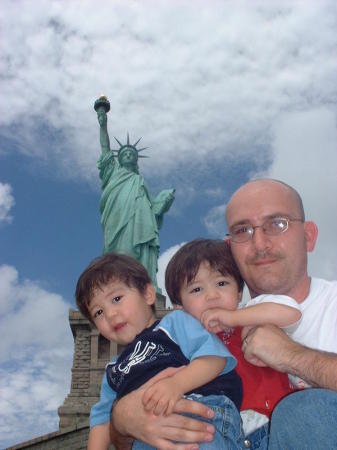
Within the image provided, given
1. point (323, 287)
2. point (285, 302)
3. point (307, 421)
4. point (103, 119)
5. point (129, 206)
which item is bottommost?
point (307, 421)

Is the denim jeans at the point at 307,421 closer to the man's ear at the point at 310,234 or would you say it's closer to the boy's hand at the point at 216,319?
the boy's hand at the point at 216,319

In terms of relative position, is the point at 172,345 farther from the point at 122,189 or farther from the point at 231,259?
the point at 122,189

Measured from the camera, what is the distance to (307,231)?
328 centimetres

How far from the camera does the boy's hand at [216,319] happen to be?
99.5 inches

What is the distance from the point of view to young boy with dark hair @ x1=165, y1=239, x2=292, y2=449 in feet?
8.00

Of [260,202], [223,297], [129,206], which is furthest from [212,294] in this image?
[129,206]

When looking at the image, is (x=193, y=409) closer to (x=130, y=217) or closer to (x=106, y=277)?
(x=106, y=277)

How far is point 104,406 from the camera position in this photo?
2.96m

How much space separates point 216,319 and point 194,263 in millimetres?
399

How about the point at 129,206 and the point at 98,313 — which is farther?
the point at 129,206

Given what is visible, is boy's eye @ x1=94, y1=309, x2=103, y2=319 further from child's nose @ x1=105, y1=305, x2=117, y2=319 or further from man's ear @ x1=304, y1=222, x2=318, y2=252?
man's ear @ x1=304, y1=222, x2=318, y2=252

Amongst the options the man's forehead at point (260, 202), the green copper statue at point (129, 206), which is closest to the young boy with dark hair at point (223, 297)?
the man's forehead at point (260, 202)

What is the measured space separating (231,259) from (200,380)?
0.87m

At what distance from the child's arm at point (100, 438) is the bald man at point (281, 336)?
0.44 m
